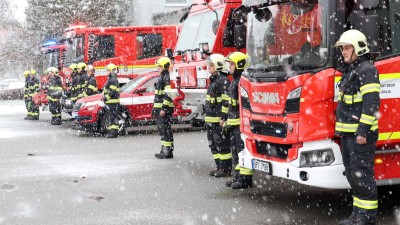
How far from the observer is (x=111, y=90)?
15719 millimetres

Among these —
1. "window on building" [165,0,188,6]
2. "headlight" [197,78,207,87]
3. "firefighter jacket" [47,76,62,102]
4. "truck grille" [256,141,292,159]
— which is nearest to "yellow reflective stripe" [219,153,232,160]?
"truck grille" [256,141,292,159]

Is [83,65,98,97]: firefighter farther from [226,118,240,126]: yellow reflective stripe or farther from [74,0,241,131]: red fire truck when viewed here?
[226,118,240,126]: yellow reflective stripe

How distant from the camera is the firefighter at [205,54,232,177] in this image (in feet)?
32.3

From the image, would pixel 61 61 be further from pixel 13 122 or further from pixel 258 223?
pixel 258 223

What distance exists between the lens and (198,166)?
1130 centimetres

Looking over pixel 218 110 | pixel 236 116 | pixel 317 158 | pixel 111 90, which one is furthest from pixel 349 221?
pixel 111 90

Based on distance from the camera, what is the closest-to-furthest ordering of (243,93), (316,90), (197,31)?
(316,90), (243,93), (197,31)

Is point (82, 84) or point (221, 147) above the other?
point (82, 84)

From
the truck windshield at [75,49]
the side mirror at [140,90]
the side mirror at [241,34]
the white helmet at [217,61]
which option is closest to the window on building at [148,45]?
the truck windshield at [75,49]

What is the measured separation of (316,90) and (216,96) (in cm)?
340

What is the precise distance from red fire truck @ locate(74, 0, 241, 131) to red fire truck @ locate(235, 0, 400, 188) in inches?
218

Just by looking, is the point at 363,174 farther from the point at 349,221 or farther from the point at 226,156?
the point at 226,156

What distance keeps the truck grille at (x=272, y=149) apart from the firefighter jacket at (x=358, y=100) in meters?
0.93

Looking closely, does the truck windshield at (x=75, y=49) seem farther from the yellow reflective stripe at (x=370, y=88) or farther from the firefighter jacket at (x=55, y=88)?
the yellow reflective stripe at (x=370, y=88)
